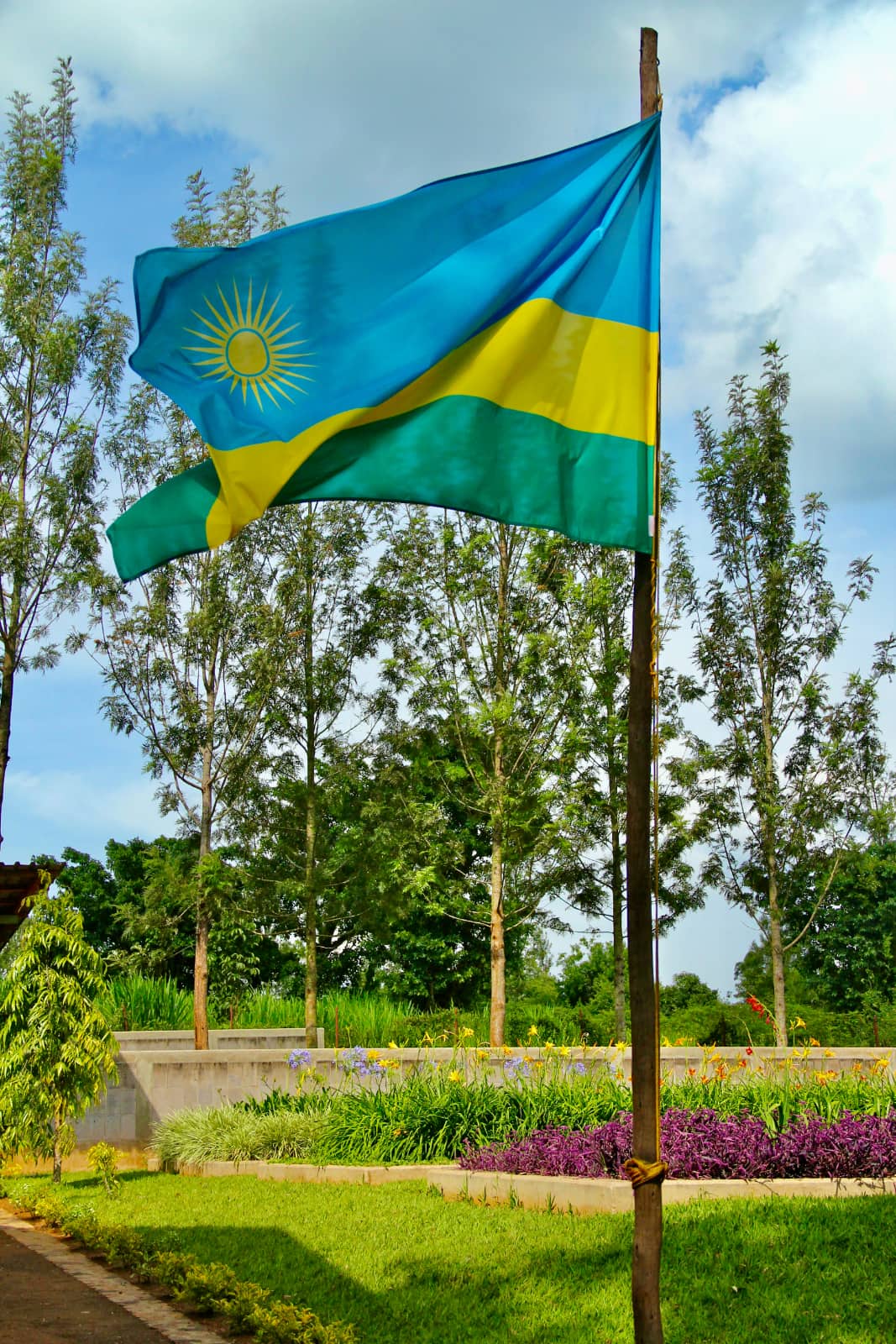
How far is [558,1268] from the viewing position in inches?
293

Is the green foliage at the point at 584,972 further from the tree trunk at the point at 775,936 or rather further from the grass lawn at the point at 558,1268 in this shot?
the grass lawn at the point at 558,1268

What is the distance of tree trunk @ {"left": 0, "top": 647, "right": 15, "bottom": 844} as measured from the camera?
834 inches

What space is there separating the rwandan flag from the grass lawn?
394cm

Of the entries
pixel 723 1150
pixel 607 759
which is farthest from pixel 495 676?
pixel 723 1150

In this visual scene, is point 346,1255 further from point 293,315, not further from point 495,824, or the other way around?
point 495,824

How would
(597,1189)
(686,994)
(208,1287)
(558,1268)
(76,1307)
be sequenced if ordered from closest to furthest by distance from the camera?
(558,1268)
(208,1287)
(76,1307)
(597,1189)
(686,994)

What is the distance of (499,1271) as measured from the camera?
7480 millimetres

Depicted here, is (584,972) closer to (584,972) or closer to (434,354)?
(584,972)

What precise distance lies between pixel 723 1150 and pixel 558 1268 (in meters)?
2.50

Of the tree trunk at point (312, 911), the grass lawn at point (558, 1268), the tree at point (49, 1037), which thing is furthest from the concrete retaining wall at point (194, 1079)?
the grass lawn at point (558, 1268)

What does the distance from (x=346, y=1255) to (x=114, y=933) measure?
1295 inches

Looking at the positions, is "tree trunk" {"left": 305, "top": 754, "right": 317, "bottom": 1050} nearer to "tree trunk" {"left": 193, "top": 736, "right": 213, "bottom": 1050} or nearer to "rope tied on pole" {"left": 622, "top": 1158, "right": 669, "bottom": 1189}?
"tree trunk" {"left": 193, "top": 736, "right": 213, "bottom": 1050}

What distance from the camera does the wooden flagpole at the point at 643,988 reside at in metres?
5.23

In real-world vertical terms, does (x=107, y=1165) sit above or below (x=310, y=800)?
below
